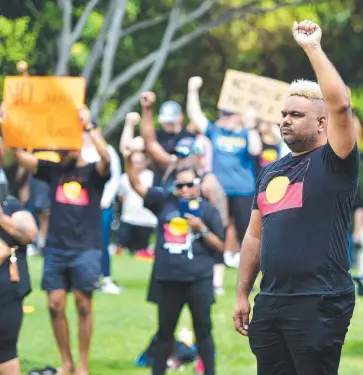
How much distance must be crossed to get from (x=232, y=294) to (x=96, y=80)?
604 centimetres

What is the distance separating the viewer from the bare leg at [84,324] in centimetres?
911

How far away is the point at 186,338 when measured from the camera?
9.93m

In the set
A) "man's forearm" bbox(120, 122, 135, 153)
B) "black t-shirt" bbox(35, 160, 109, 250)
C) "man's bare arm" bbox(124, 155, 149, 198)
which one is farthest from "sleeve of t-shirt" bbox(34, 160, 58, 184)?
"man's bare arm" bbox(124, 155, 149, 198)

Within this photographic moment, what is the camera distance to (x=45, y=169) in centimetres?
937

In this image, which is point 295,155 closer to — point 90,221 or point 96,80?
point 90,221

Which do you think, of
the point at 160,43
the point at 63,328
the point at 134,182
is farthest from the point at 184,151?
the point at 160,43

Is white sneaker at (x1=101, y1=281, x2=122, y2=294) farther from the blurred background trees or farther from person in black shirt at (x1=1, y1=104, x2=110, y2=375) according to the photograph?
person in black shirt at (x1=1, y1=104, x2=110, y2=375)

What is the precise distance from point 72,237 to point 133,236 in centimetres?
759

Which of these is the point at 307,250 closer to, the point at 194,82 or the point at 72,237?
the point at 72,237

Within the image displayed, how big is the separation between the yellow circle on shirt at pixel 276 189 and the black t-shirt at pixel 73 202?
3.62m

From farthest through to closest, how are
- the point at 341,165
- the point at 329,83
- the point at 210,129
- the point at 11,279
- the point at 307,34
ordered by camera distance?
the point at 210,129, the point at 11,279, the point at 341,165, the point at 307,34, the point at 329,83

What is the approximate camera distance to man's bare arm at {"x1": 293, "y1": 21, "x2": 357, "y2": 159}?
207 inches

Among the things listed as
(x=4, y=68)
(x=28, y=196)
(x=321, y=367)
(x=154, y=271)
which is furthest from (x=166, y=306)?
(x=28, y=196)

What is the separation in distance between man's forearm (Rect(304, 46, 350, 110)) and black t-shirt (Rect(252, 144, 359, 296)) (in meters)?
0.27
